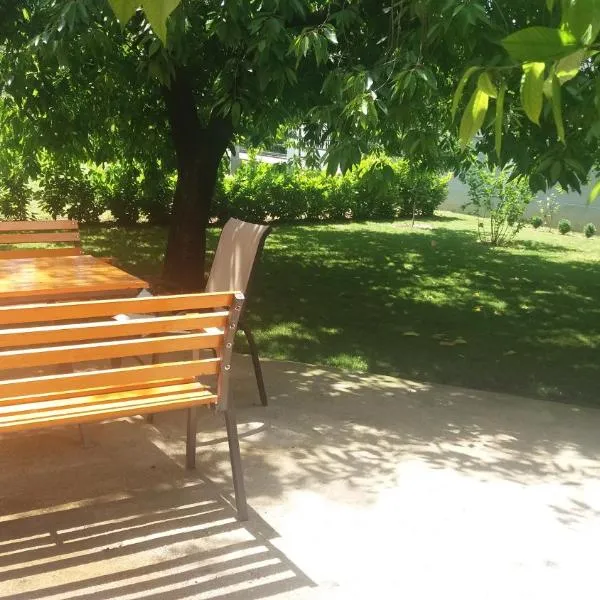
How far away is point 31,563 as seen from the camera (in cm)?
301

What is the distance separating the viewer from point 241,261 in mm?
5129

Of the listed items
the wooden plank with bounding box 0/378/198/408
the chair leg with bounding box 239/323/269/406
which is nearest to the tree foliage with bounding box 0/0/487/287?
the chair leg with bounding box 239/323/269/406

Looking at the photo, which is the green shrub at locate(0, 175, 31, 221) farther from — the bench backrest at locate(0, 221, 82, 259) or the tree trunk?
the bench backrest at locate(0, 221, 82, 259)

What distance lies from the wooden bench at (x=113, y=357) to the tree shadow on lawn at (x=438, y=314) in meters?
3.04

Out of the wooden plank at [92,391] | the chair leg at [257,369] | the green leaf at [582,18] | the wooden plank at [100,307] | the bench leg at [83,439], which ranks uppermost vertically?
the green leaf at [582,18]

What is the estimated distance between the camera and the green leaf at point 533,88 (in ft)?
2.88

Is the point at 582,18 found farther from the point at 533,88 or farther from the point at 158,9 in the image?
the point at 158,9

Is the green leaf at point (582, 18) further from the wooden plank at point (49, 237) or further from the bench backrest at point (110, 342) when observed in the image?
the wooden plank at point (49, 237)

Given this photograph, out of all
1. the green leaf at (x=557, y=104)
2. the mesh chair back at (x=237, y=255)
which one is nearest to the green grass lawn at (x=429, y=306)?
the mesh chair back at (x=237, y=255)

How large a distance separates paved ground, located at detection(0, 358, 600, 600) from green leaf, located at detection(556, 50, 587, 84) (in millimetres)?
2399

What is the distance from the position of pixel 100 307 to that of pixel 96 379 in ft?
1.11

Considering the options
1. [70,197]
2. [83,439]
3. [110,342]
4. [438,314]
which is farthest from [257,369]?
[70,197]

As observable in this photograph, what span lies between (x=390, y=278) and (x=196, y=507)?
8.25 m

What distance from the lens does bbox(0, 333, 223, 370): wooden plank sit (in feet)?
9.19
